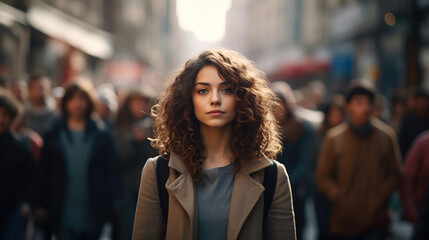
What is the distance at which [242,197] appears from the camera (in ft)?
8.61

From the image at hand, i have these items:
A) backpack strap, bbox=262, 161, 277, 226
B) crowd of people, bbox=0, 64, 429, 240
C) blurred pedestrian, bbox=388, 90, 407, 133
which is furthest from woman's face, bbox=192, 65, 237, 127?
blurred pedestrian, bbox=388, 90, 407, 133

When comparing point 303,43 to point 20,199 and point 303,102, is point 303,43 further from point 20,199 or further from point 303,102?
point 20,199

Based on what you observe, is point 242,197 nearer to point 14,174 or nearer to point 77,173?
point 77,173

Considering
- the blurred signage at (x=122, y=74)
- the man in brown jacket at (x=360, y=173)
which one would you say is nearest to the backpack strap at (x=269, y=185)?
the man in brown jacket at (x=360, y=173)

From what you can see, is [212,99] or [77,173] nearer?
[212,99]

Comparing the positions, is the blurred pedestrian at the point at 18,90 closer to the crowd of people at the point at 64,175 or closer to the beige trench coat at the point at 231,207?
the crowd of people at the point at 64,175

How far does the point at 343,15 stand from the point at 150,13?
116ft

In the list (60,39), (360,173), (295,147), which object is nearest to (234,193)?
(360,173)

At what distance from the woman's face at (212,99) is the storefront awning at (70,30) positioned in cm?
1551

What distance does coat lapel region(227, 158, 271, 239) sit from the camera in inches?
101

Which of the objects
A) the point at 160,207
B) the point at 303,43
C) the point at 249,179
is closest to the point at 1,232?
the point at 160,207

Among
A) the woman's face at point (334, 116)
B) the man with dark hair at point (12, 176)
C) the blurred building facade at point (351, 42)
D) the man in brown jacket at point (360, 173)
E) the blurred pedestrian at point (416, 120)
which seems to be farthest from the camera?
the blurred building facade at point (351, 42)

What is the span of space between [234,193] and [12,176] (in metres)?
3.00

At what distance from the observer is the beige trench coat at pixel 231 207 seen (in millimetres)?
2586
